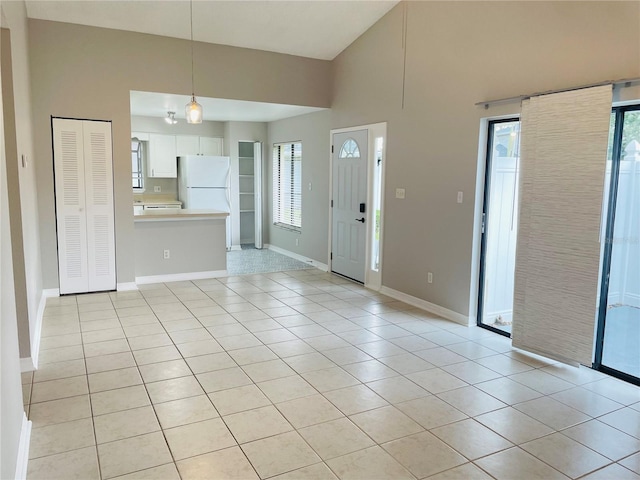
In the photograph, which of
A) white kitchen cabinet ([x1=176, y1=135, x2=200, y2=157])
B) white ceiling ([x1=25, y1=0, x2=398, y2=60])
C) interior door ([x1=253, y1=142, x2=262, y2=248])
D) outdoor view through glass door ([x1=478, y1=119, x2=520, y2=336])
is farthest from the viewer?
interior door ([x1=253, y1=142, x2=262, y2=248])

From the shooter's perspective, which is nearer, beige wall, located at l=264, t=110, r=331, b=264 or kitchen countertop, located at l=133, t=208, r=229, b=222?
kitchen countertop, located at l=133, t=208, r=229, b=222

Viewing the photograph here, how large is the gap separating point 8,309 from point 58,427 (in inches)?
33.3

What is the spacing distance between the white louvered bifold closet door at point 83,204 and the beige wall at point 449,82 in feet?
10.1

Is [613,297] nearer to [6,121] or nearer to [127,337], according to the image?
[127,337]

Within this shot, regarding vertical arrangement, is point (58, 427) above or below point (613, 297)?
below

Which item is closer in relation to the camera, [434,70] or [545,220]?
[545,220]

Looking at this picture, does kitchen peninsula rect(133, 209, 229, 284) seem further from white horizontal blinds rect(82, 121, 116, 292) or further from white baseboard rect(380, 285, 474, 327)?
white baseboard rect(380, 285, 474, 327)

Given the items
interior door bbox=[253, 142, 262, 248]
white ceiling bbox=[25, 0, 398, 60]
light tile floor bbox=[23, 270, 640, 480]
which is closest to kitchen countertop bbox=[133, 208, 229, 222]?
light tile floor bbox=[23, 270, 640, 480]

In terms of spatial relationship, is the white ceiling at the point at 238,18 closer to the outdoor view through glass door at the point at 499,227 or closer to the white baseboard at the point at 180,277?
the outdoor view through glass door at the point at 499,227

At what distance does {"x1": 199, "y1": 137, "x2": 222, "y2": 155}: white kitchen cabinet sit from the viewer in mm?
8484

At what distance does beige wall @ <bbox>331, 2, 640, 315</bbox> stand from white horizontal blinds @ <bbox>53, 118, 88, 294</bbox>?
3298 mm

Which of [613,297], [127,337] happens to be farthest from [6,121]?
[613,297]

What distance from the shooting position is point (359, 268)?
6.14 m

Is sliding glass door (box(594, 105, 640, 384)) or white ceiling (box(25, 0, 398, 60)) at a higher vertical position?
white ceiling (box(25, 0, 398, 60))
